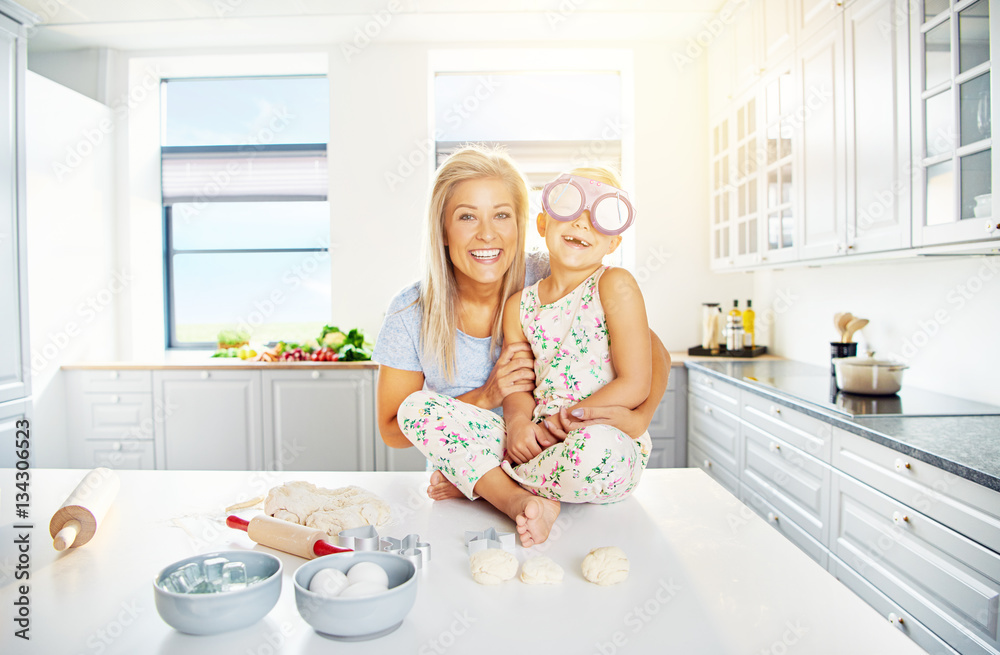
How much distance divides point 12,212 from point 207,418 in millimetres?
1393

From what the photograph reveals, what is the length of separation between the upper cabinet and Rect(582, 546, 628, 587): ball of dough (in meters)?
1.39

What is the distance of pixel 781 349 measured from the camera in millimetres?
3404

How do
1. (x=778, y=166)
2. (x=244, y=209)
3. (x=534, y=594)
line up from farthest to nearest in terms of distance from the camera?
(x=244, y=209), (x=778, y=166), (x=534, y=594)

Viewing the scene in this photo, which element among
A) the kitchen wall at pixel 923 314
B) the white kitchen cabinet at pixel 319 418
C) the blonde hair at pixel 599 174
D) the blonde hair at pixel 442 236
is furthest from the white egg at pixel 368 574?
the white kitchen cabinet at pixel 319 418

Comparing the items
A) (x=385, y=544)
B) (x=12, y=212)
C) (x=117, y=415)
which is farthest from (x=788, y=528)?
(x=117, y=415)

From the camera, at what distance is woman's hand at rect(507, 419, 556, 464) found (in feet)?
3.73

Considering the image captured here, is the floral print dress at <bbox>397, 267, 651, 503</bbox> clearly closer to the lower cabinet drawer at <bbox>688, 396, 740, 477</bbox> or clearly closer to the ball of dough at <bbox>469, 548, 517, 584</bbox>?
the ball of dough at <bbox>469, 548, 517, 584</bbox>

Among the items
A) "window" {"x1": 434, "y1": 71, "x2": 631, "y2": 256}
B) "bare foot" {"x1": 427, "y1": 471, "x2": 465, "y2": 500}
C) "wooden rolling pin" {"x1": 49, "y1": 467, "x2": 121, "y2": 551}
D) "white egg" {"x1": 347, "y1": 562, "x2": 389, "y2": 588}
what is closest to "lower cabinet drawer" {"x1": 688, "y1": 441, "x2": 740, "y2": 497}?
"window" {"x1": 434, "y1": 71, "x2": 631, "y2": 256}

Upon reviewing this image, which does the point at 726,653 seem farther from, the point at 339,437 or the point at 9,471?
the point at 339,437

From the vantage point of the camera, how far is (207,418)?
3340 millimetres

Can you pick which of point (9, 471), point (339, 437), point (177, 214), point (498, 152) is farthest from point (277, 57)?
point (9, 471)

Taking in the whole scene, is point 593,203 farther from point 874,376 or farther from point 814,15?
point 814,15

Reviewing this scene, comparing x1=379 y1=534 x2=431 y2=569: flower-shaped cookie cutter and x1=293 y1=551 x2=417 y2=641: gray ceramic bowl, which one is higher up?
x1=293 y1=551 x2=417 y2=641: gray ceramic bowl

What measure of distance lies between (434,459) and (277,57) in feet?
11.8
